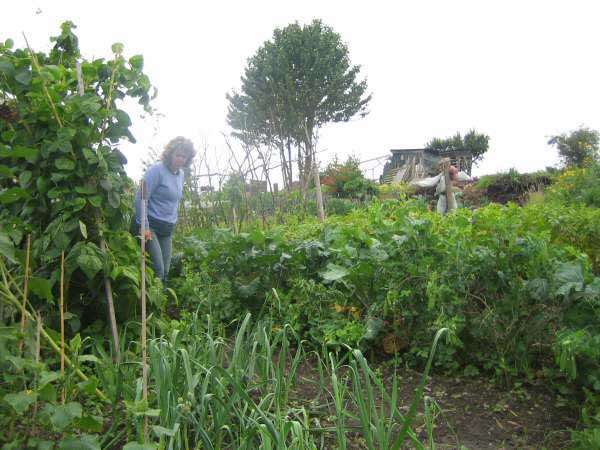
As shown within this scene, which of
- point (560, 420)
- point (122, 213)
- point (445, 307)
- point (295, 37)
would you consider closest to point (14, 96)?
point (122, 213)

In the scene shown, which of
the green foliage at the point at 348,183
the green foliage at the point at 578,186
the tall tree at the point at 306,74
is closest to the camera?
the green foliage at the point at 578,186

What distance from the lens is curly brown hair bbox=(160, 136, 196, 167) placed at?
4676 millimetres

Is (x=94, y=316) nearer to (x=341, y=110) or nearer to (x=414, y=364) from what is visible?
(x=414, y=364)

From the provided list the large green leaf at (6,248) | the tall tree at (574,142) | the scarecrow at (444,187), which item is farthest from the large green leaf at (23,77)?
the tall tree at (574,142)

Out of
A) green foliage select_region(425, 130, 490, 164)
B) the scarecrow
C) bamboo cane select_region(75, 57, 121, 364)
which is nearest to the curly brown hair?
bamboo cane select_region(75, 57, 121, 364)

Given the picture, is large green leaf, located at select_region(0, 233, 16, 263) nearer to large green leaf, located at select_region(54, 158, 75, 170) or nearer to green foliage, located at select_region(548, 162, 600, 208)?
large green leaf, located at select_region(54, 158, 75, 170)

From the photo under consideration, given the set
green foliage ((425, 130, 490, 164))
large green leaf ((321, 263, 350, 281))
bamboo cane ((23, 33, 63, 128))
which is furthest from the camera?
green foliage ((425, 130, 490, 164))

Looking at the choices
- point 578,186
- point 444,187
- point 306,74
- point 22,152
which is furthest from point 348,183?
point 306,74

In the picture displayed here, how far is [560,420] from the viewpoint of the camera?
2562 millimetres

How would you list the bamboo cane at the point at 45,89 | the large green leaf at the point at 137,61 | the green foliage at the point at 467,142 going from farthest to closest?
the green foliage at the point at 467,142 < the large green leaf at the point at 137,61 < the bamboo cane at the point at 45,89

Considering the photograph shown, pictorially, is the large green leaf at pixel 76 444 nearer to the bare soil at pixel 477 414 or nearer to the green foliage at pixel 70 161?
the bare soil at pixel 477 414

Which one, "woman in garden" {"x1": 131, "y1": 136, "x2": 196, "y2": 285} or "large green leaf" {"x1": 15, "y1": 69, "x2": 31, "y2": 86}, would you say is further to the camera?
"woman in garden" {"x1": 131, "y1": 136, "x2": 196, "y2": 285}

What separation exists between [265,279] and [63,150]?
187cm

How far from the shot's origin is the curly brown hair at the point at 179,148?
468 cm
